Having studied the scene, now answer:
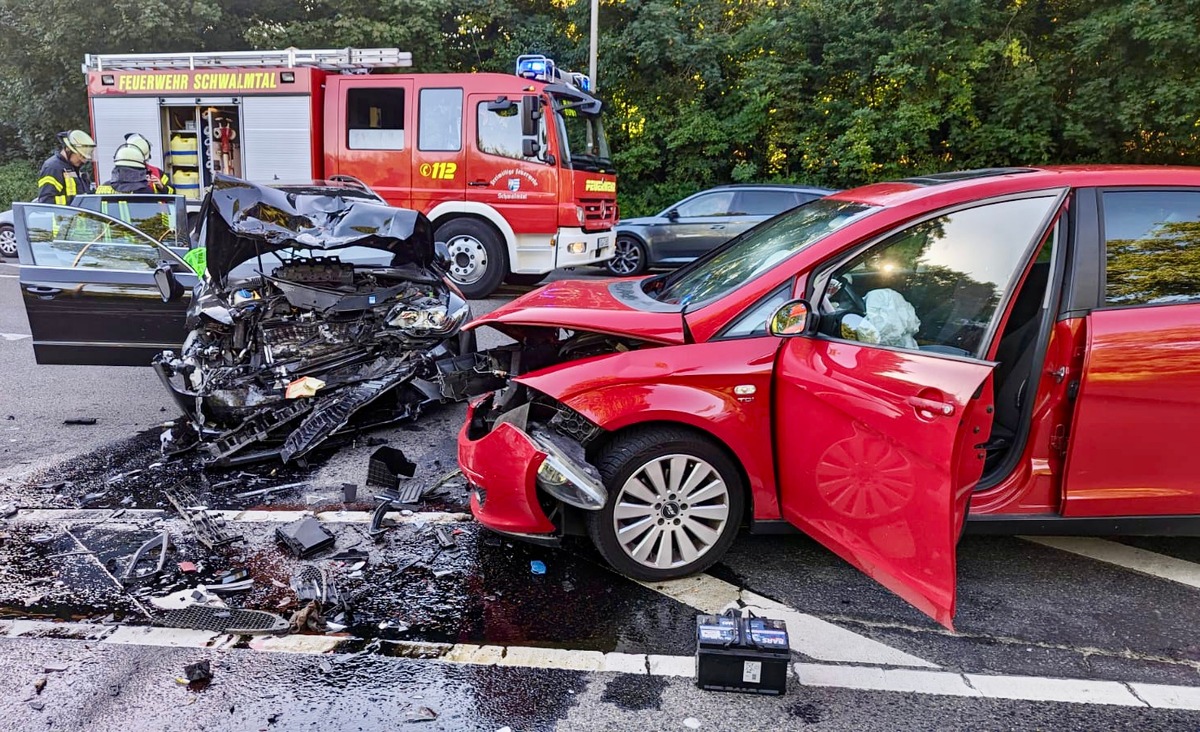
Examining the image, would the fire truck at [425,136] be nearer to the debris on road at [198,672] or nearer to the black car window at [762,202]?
the black car window at [762,202]

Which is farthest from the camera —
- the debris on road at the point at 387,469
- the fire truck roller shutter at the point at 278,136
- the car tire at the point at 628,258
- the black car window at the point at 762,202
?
the car tire at the point at 628,258

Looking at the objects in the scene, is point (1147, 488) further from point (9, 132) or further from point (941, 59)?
point (9, 132)

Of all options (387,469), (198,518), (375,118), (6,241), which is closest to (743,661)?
(387,469)

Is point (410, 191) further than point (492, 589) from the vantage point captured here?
Yes

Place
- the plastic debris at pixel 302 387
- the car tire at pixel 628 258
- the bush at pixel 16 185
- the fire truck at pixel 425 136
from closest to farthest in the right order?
1. the plastic debris at pixel 302 387
2. the fire truck at pixel 425 136
3. the car tire at pixel 628 258
4. the bush at pixel 16 185

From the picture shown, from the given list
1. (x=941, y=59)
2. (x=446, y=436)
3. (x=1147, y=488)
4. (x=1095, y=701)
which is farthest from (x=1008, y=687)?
(x=941, y=59)

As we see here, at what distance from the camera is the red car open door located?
2.52 metres

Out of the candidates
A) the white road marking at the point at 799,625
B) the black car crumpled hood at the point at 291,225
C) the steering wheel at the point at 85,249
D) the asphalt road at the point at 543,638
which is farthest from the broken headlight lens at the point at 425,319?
the white road marking at the point at 799,625

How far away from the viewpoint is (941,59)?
13.1 meters

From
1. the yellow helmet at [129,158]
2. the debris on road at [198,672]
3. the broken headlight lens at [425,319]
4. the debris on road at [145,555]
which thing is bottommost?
the debris on road at [198,672]

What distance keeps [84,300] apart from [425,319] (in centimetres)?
256

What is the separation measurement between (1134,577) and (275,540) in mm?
3937

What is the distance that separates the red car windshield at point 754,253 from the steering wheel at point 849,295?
0.69ft

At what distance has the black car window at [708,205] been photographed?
11.5m
